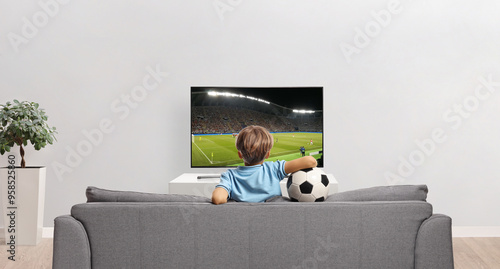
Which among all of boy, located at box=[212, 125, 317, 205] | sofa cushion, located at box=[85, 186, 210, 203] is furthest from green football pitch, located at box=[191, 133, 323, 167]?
sofa cushion, located at box=[85, 186, 210, 203]

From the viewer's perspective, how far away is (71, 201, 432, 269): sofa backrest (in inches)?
69.3

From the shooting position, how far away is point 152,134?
4.50 m

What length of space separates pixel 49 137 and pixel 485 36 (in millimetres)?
4360

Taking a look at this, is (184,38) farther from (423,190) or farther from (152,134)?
(423,190)

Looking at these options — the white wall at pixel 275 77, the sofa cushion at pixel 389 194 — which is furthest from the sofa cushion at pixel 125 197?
the white wall at pixel 275 77

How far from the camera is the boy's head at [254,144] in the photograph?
2.11 meters

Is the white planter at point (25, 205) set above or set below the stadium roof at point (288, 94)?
below

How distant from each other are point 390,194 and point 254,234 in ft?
1.98

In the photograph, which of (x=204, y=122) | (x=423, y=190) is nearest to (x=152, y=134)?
(x=204, y=122)

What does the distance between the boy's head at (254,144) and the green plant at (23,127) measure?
263 centimetres

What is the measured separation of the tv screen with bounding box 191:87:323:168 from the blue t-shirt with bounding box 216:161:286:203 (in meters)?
2.19

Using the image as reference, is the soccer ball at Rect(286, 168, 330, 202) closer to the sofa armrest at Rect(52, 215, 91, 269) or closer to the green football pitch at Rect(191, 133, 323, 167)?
the sofa armrest at Rect(52, 215, 91, 269)

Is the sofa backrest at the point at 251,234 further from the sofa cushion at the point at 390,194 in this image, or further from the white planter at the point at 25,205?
the white planter at the point at 25,205

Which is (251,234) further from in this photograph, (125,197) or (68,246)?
(68,246)
